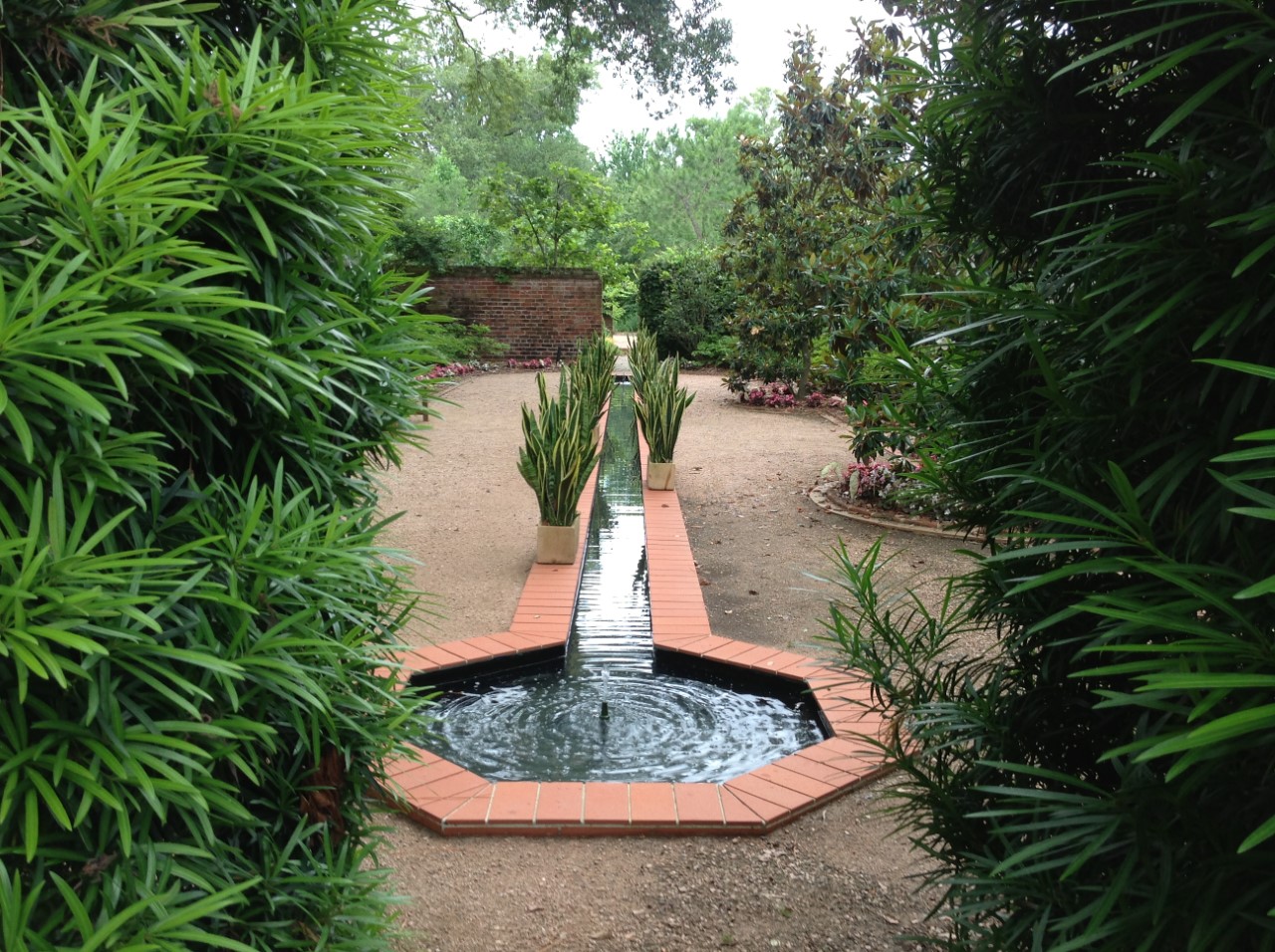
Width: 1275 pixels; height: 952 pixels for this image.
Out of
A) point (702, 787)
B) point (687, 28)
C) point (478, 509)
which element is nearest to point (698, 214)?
point (687, 28)

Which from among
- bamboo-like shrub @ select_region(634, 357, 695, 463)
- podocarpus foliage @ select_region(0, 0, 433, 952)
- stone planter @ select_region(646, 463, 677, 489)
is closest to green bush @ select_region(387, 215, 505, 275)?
bamboo-like shrub @ select_region(634, 357, 695, 463)

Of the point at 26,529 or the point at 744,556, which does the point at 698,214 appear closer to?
the point at 744,556

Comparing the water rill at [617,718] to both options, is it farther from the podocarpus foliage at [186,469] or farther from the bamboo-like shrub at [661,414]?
the bamboo-like shrub at [661,414]

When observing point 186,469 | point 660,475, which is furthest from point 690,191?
point 186,469

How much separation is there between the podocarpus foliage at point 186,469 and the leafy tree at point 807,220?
24.6 feet

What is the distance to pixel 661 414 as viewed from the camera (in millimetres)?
8453

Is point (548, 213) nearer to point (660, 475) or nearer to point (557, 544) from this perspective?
point (660, 475)

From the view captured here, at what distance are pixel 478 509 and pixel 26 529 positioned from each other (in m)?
6.83

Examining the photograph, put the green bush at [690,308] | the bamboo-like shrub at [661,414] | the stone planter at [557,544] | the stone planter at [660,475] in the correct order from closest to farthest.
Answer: the stone planter at [557,544] → the bamboo-like shrub at [661,414] → the stone planter at [660,475] → the green bush at [690,308]

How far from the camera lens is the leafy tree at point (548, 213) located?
852 inches

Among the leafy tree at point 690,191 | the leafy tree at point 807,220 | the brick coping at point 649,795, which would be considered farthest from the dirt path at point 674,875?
the leafy tree at point 690,191

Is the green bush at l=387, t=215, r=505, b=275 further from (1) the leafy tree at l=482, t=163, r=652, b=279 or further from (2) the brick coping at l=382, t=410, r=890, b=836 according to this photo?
(2) the brick coping at l=382, t=410, r=890, b=836

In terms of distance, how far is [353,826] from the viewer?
6.26 ft

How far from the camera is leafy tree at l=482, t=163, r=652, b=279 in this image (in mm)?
21641
